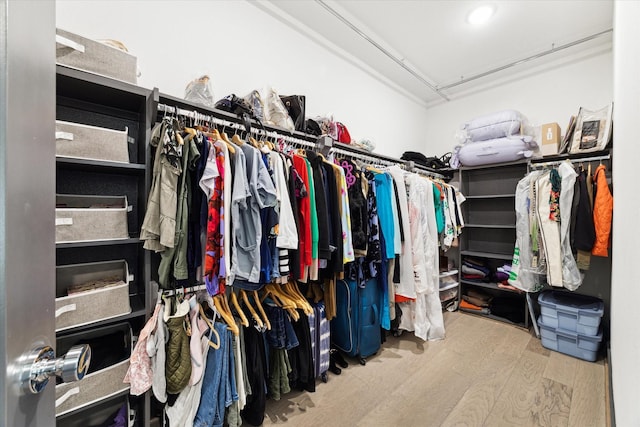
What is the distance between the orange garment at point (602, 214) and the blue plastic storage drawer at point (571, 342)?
0.74 meters

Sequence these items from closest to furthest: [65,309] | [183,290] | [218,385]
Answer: [65,309]
[218,385]
[183,290]

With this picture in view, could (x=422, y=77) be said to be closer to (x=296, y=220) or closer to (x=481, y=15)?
(x=481, y=15)

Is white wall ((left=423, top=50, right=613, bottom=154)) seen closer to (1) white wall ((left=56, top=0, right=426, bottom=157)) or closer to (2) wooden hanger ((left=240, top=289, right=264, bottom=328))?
(1) white wall ((left=56, top=0, right=426, bottom=157))

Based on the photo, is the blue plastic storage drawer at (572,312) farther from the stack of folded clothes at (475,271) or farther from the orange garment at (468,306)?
the orange garment at (468,306)

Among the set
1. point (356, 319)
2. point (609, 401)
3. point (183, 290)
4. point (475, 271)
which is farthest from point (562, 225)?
point (183, 290)

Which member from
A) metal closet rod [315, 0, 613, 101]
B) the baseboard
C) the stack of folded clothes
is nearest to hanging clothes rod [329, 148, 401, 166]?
metal closet rod [315, 0, 613, 101]

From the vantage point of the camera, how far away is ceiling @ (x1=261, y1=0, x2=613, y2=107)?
219cm

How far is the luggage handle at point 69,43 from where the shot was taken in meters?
1.04

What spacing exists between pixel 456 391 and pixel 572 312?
1.45m

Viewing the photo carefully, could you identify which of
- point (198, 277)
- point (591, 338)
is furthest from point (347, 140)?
point (591, 338)

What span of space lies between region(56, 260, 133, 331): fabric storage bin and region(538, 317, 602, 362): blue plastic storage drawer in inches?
133

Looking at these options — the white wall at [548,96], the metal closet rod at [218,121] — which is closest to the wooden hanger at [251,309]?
the metal closet rod at [218,121]

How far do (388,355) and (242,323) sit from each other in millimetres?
1432

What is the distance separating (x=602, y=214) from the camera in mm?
2174
